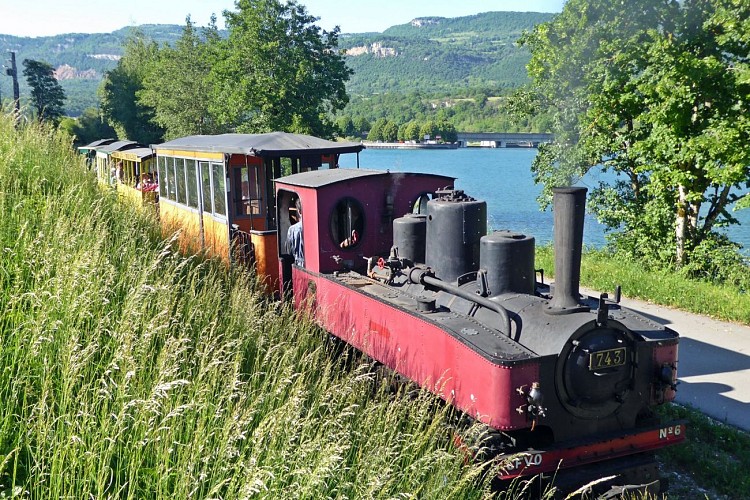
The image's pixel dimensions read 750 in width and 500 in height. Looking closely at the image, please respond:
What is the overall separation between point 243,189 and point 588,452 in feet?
23.1

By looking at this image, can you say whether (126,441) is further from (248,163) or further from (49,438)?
(248,163)

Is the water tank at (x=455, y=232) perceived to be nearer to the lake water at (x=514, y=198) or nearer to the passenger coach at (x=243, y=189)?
the lake water at (x=514, y=198)

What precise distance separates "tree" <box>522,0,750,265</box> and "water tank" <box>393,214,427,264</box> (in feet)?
22.4

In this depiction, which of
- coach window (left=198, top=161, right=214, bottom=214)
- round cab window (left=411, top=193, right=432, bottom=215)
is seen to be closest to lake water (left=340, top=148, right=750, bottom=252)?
round cab window (left=411, top=193, right=432, bottom=215)

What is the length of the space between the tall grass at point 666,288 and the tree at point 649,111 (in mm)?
991

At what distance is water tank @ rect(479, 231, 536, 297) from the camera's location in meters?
5.45

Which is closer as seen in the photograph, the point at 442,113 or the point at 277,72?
the point at 277,72

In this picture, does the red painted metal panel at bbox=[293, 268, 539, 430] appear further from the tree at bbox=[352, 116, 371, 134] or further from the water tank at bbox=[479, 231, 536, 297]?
the tree at bbox=[352, 116, 371, 134]

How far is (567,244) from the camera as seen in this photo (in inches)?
188

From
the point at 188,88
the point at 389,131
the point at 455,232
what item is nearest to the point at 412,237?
the point at 455,232

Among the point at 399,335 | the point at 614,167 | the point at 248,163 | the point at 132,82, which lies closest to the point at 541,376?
the point at 399,335

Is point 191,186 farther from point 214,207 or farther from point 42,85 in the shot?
point 42,85

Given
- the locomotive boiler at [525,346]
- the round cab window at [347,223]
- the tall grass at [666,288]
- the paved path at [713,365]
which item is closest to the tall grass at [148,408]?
the locomotive boiler at [525,346]

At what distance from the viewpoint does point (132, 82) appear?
5059cm
